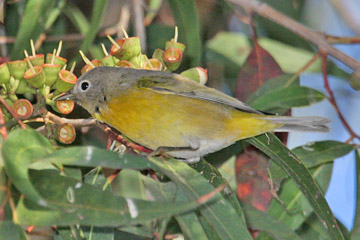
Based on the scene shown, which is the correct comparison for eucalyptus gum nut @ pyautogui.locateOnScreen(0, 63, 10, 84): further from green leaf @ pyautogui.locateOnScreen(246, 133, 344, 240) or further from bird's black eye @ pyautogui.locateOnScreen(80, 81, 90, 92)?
green leaf @ pyautogui.locateOnScreen(246, 133, 344, 240)

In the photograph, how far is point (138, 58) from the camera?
10.1 ft

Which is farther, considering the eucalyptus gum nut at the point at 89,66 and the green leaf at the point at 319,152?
the green leaf at the point at 319,152

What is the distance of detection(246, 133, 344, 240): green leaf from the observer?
2822mm

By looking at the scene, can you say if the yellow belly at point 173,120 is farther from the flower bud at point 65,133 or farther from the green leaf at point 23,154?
the green leaf at point 23,154

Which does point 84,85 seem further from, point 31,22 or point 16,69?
point 31,22

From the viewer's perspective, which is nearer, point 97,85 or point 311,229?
point 97,85

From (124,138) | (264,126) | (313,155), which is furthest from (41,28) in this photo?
(313,155)

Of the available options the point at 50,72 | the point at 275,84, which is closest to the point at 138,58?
the point at 50,72

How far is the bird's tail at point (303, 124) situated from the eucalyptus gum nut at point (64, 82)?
3.62 feet

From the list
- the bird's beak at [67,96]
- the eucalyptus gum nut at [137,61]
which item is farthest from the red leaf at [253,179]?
the bird's beak at [67,96]

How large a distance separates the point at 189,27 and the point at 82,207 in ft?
6.48

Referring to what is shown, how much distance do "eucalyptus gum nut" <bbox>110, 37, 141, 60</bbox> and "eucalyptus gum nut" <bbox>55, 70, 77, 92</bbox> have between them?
0.86 feet

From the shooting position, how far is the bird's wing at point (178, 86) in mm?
3076

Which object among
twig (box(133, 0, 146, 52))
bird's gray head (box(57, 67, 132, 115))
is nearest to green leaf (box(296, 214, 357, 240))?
bird's gray head (box(57, 67, 132, 115))
